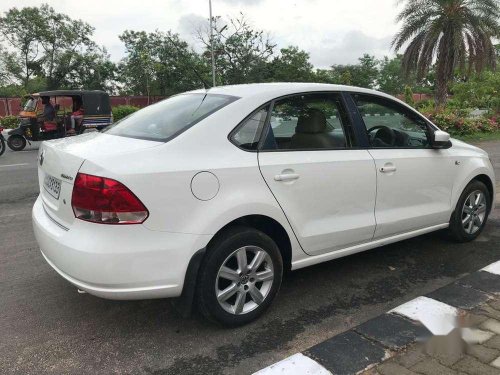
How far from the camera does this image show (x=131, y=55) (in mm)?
48344

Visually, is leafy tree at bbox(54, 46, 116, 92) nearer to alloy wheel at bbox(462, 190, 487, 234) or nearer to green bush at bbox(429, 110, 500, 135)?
green bush at bbox(429, 110, 500, 135)

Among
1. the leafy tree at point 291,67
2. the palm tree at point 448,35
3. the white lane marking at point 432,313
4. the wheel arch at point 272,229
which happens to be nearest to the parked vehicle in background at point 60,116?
the wheel arch at point 272,229

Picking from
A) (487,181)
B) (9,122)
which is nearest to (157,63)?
(9,122)

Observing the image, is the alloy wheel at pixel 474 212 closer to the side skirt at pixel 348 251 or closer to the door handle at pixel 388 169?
the side skirt at pixel 348 251

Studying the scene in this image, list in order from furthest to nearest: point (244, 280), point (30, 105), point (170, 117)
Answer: point (30, 105), point (170, 117), point (244, 280)

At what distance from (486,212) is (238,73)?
33.6 metres

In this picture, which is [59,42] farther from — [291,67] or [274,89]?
[274,89]

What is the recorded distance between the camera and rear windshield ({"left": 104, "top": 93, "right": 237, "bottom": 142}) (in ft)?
9.70

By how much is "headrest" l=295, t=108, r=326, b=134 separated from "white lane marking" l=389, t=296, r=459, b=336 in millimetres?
1379

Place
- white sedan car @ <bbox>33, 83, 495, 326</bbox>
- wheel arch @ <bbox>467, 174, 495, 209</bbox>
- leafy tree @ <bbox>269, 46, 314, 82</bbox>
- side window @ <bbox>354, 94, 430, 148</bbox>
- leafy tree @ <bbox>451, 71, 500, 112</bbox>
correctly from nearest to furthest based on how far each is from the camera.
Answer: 1. white sedan car @ <bbox>33, 83, 495, 326</bbox>
2. side window @ <bbox>354, 94, 430, 148</bbox>
3. wheel arch @ <bbox>467, 174, 495, 209</bbox>
4. leafy tree @ <bbox>451, 71, 500, 112</bbox>
5. leafy tree @ <bbox>269, 46, 314, 82</bbox>

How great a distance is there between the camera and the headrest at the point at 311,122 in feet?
10.9

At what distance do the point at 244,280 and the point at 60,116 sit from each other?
45.1ft

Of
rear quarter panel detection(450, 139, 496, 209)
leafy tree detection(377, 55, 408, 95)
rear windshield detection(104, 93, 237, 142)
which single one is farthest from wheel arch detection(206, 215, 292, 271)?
leafy tree detection(377, 55, 408, 95)

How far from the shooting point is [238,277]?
9.41 feet
